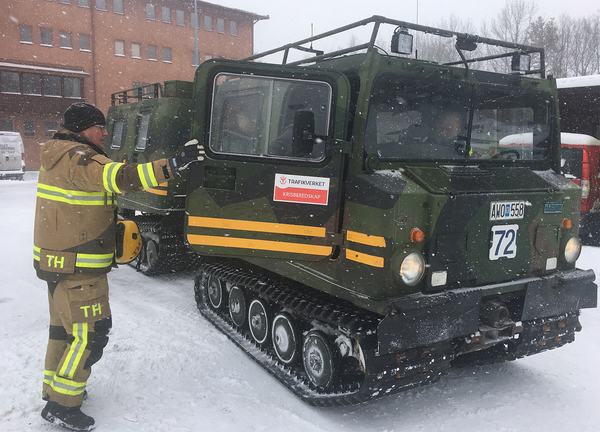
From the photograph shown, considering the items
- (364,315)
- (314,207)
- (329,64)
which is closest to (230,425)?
(364,315)

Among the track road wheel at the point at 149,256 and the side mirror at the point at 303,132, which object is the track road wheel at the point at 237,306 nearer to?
the side mirror at the point at 303,132

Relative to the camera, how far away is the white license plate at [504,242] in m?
3.88

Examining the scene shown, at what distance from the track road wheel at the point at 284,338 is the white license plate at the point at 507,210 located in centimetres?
191

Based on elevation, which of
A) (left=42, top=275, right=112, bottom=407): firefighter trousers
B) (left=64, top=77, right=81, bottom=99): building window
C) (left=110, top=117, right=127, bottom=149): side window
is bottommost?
(left=42, top=275, right=112, bottom=407): firefighter trousers

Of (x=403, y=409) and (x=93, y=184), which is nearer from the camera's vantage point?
(x=93, y=184)

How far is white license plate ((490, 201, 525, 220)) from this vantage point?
382 cm

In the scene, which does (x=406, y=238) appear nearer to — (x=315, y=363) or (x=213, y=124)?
(x=315, y=363)

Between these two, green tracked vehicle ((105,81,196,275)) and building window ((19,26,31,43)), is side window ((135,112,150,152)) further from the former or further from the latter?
building window ((19,26,31,43))

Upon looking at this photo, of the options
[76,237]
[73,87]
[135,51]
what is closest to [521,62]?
[76,237]

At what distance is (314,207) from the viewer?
12.3 ft

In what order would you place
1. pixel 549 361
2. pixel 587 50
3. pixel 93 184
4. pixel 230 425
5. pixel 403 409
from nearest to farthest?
pixel 93 184, pixel 230 425, pixel 403 409, pixel 549 361, pixel 587 50

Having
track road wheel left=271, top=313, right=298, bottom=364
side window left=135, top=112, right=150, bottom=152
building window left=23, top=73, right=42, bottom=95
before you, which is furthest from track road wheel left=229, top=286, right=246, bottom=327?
building window left=23, top=73, right=42, bottom=95

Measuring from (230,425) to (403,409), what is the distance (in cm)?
138

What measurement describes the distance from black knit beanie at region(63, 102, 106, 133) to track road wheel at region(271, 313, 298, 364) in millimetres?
2253
